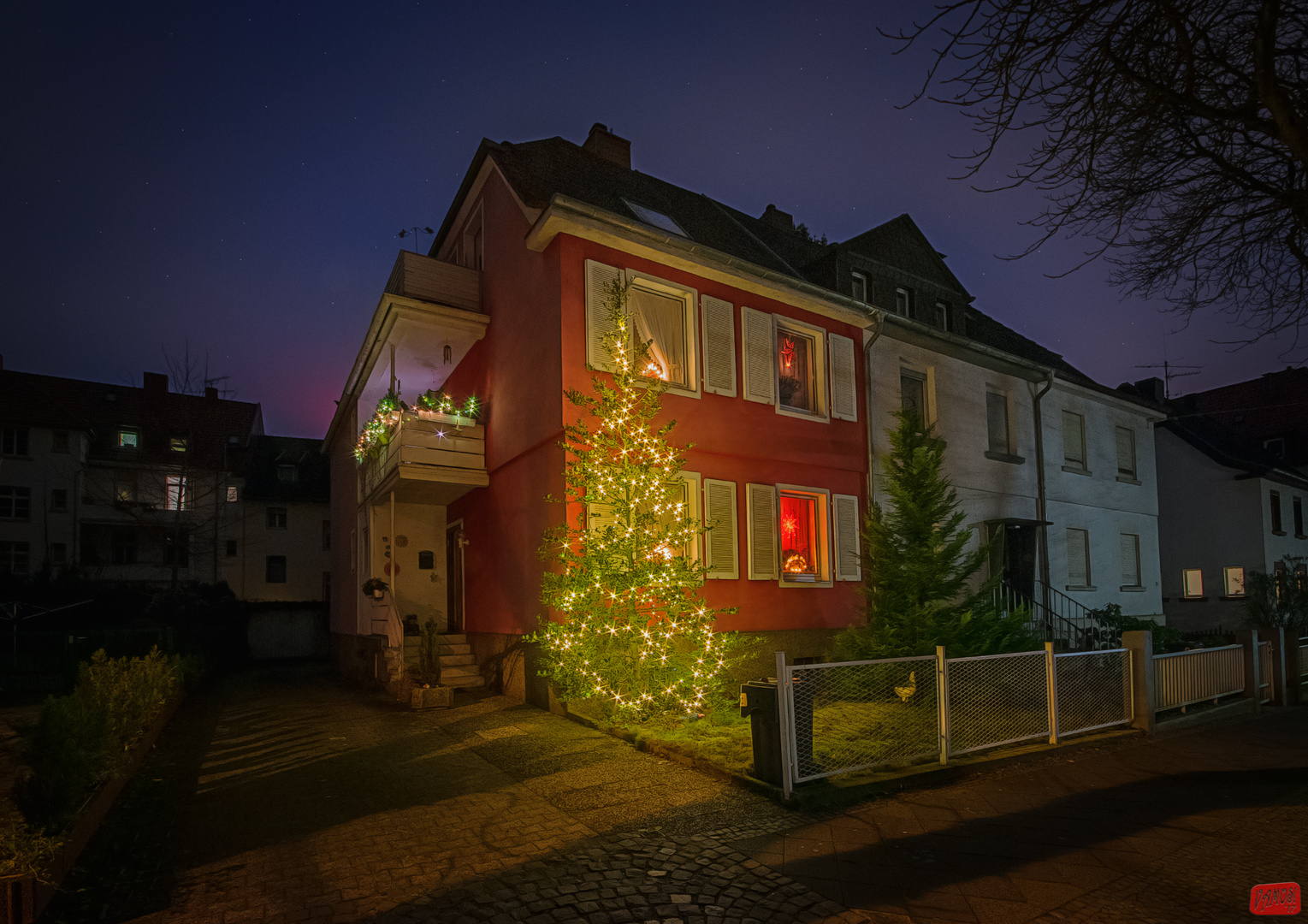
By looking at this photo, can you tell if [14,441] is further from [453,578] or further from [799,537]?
[799,537]

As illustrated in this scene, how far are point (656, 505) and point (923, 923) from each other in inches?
231

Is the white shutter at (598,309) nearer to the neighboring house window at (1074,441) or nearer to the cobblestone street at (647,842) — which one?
the cobblestone street at (647,842)

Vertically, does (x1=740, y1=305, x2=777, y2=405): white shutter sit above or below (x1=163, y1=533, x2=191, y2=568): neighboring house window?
above

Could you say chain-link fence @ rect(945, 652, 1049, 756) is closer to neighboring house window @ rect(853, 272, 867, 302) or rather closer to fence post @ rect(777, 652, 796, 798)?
fence post @ rect(777, 652, 796, 798)

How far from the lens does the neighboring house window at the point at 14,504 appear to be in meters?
31.5

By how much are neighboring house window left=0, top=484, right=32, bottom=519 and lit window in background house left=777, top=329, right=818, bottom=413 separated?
106ft

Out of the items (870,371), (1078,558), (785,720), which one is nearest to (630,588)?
(785,720)

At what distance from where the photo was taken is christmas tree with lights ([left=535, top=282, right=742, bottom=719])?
9.01 m

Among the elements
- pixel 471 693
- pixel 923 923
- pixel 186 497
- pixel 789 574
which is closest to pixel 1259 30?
pixel 923 923

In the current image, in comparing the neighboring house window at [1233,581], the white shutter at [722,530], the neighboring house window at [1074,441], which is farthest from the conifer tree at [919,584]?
the neighboring house window at [1233,581]

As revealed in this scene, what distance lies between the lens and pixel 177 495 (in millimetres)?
28406

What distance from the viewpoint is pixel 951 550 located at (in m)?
10.6

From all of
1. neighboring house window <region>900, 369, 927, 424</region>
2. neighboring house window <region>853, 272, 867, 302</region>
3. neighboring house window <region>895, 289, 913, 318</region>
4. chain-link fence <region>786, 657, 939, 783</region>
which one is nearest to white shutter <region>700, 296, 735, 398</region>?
neighboring house window <region>853, 272, 867, 302</region>

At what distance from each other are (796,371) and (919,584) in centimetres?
473
